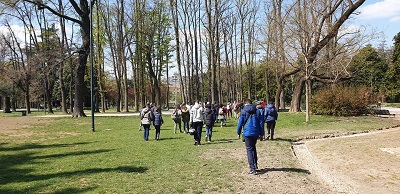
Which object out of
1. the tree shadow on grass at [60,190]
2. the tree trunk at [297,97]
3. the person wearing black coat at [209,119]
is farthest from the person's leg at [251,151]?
the tree trunk at [297,97]

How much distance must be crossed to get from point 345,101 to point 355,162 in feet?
52.1

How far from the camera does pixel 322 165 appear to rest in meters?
9.82

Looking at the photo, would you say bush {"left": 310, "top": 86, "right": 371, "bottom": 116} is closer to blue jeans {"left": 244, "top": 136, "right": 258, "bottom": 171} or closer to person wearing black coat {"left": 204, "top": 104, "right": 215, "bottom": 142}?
person wearing black coat {"left": 204, "top": 104, "right": 215, "bottom": 142}

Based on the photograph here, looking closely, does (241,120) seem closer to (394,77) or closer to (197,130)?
(197,130)

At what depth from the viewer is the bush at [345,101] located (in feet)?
81.3

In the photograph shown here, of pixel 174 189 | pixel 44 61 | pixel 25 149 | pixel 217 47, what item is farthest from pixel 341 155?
pixel 217 47

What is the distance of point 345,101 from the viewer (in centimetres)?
2477

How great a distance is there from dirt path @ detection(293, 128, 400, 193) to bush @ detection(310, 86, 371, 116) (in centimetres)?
1022

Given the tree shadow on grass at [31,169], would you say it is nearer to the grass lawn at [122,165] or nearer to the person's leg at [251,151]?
the grass lawn at [122,165]

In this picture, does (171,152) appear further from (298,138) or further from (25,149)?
(298,138)

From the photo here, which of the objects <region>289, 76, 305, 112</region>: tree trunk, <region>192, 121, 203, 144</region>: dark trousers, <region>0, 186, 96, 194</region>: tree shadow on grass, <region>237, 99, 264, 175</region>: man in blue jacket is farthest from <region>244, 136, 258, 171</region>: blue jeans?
<region>289, 76, 305, 112</region>: tree trunk

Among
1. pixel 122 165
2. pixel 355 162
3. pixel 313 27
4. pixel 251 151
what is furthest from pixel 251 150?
pixel 313 27

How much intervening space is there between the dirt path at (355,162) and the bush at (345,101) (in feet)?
33.5

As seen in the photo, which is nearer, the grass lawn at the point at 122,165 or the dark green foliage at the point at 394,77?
the grass lawn at the point at 122,165
